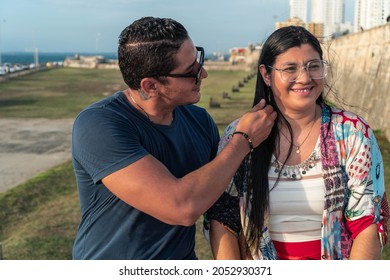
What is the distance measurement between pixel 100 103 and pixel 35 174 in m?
7.77

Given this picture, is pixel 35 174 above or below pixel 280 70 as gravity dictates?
below

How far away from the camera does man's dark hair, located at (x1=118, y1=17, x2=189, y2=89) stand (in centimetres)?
183

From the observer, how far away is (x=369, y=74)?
51.2 feet

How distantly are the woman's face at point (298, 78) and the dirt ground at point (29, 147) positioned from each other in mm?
6895

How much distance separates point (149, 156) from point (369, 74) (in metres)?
15.1

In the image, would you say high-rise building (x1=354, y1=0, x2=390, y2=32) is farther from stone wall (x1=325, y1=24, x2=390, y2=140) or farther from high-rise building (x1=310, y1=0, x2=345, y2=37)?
high-rise building (x1=310, y1=0, x2=345, y2=37)

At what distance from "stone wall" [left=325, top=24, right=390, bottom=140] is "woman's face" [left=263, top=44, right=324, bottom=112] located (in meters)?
8.92

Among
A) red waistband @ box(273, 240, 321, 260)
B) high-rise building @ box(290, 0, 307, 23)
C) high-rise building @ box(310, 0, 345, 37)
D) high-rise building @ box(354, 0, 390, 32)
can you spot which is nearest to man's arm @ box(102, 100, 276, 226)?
red waistband @ box(273, 240, 321, 260)

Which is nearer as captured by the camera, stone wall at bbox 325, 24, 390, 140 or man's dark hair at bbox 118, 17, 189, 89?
man's dark hair at bbox 118, 17, 189, 89

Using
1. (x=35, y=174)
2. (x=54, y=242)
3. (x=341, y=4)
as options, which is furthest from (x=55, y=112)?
(x=341, y=4)

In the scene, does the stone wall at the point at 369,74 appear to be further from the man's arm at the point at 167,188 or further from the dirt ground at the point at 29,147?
the man's arm at the point at 167,188

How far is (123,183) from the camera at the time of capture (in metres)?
1.72
